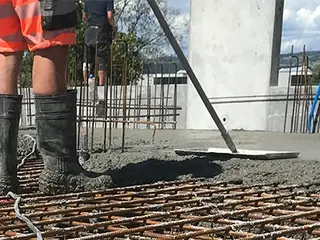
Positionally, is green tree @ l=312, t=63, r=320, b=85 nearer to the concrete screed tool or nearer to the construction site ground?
the construction site ground

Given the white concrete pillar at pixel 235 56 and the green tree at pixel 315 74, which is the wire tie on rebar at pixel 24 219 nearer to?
the white concrete pillar at pixel 235 56

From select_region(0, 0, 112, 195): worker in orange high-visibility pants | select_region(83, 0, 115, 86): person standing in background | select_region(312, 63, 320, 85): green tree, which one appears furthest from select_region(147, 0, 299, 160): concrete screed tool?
select_region(312, 63, 320, 85): green tree

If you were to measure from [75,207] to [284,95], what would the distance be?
4.51 metres

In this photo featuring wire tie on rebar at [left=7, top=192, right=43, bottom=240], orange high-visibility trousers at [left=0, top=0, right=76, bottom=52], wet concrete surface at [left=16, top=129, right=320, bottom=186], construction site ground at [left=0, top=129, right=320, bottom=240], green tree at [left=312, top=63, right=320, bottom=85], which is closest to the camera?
wire tie on rebar at [left=7, top=192, right=43, bottom=240]

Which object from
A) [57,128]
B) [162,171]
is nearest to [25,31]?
[57,128]

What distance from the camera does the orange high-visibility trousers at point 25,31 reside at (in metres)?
2.52

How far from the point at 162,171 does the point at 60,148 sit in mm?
558

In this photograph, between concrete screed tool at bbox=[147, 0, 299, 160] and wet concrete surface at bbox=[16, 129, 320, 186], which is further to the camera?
concrete screed tool at bbox=[147, 0, 299, 160]

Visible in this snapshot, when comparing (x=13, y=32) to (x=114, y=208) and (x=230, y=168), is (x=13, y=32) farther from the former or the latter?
(x=230, y=168)

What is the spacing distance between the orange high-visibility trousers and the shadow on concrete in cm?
66

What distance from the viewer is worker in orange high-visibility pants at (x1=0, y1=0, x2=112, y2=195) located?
253 centimetres

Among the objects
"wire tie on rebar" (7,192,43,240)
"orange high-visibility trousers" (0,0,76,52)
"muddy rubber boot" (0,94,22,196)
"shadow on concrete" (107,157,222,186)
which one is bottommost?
"shadow on concrete" (107,157,222,186)

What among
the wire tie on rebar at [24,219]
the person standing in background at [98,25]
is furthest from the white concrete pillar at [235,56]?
the wire tie on rebar at [24,219]

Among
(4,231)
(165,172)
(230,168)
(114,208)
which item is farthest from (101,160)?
(4,231)
